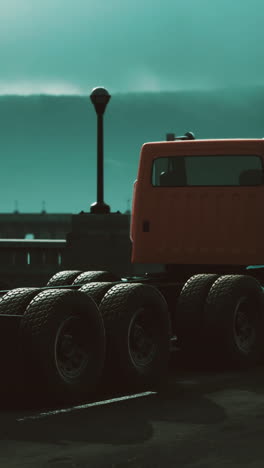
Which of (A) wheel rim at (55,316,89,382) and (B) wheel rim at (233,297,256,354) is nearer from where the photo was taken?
(A) wheel rim at (55,316,89,382)

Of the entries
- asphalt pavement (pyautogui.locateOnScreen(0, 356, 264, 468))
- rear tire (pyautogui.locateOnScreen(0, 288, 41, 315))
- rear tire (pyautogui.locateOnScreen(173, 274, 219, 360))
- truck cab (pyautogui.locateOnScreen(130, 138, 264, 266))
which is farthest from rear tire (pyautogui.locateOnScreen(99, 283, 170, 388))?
truck cab (pyautogui.locateOnScreen(130, 138, 264, 266))

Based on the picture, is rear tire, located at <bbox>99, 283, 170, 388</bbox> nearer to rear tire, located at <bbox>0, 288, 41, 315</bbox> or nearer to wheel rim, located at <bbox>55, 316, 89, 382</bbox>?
wheel rim, located at <bbox>55, 316, 89, 382</bbox>

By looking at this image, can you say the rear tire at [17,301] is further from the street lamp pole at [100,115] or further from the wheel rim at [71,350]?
the street lamp pole at [100,115]

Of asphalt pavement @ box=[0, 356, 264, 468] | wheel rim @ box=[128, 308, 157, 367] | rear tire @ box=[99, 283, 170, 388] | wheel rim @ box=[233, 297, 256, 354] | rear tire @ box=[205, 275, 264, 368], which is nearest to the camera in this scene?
asphalt pavement @ box=[0, 356, 264, 468]

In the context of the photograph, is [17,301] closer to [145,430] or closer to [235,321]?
[145,430]

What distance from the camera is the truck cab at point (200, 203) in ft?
46.6

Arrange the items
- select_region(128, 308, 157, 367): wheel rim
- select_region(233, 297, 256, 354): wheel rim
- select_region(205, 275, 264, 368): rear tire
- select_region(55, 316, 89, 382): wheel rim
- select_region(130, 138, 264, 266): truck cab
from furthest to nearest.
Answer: select_region(130, 138, 264, 266): truck cab
select_region(233, 297, 256, 354): wheel rim
select_region(205, 275, 264, 368): rear tire
select_region(128, 308, 157, 367): wheel rim
select_region(55, 316, 89, 382): wheel rim

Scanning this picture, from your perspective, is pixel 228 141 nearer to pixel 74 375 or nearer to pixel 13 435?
pixel 74 375

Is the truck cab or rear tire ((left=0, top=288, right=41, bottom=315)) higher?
the truck cab

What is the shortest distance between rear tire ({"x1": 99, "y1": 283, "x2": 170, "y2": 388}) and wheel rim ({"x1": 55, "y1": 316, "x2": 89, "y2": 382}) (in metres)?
0.51

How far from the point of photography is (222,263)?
14305 mm

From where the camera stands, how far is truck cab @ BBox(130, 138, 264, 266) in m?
14.2

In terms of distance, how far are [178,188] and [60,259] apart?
11.9 m

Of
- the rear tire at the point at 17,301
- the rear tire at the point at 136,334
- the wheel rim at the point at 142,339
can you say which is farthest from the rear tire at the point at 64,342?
the wheel rim at the point at 142,339
